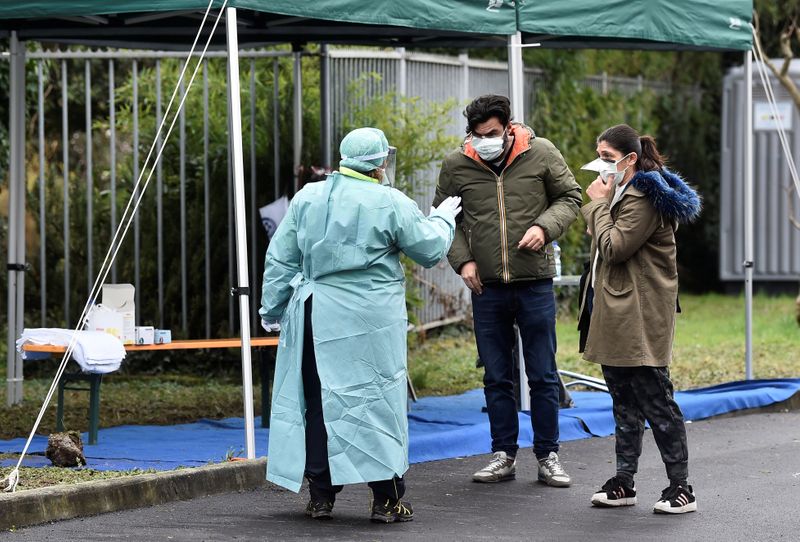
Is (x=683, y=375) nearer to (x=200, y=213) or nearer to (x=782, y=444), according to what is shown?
(x=782, y=444)

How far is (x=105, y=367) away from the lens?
8.31 metres

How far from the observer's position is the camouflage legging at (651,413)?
21.5 feet

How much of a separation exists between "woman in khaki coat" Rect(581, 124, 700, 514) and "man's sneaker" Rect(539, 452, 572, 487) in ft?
2.51

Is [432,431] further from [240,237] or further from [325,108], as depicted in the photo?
[325,108]

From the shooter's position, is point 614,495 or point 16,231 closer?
point 614,495

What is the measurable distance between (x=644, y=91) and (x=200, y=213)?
7.63 m

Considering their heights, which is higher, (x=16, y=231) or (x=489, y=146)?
(x=489, y=146)

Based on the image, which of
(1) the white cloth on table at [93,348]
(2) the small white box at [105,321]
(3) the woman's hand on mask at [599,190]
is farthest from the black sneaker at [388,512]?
(2) the small white box at [105,321]

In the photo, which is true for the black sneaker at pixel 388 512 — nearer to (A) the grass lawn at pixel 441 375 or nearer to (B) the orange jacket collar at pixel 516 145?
(A) the grass lawn at pixel 441 375

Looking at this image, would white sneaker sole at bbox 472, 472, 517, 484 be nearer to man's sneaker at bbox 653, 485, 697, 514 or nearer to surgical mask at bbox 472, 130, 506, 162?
man's sneaker at bbox 653, 485, 697, 514

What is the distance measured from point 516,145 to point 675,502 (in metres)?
1.94

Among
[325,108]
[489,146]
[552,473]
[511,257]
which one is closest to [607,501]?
[552,473]

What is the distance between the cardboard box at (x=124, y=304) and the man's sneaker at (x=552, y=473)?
2837mm

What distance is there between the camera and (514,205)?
732cm
